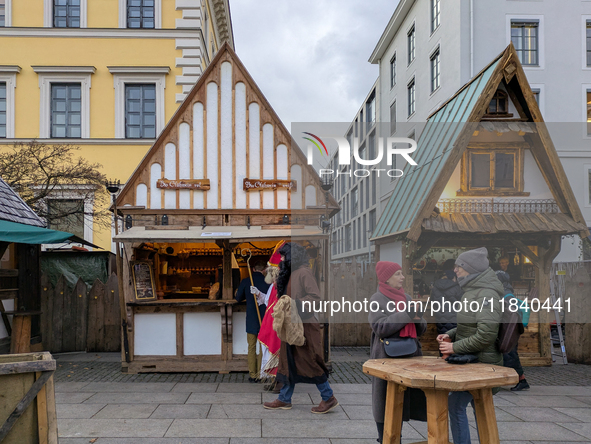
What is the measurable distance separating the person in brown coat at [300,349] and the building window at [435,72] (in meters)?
16.8

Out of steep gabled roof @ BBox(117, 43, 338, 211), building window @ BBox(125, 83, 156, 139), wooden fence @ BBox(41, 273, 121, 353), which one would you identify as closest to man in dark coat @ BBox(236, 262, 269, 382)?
steep gabled roof @ BBox(117, 43, 338, 211)

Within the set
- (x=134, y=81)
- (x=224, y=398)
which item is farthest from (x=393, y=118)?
(x=224, y=398)

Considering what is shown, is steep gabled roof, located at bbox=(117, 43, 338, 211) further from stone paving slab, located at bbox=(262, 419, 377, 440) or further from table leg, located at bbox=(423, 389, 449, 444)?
table leg, located at bbox=(423, 389, 449, 444)

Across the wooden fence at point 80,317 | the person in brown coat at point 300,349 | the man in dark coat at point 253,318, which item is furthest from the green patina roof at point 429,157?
the wooden fence at point 80,317

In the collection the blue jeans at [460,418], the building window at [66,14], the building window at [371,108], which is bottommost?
the blue jeans at [460,418]

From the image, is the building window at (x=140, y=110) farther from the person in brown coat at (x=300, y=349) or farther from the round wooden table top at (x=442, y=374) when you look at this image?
the round wooden table top at (x=442, y=374)

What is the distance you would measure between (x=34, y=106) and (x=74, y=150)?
2.07 m

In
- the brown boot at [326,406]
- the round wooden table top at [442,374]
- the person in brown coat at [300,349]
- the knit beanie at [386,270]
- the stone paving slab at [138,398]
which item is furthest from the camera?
the stone paving slab at [138,398]

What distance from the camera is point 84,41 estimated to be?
693 inches

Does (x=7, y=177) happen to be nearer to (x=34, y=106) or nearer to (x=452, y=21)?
(x=34, y=106)

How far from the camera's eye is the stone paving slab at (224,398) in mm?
7027

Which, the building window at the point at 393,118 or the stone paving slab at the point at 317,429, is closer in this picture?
the stone paving slab at the point at 317,429

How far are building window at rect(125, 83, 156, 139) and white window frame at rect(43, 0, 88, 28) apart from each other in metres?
2.61

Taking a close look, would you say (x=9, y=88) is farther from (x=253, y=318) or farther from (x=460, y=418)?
(x=460, y=418)
